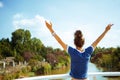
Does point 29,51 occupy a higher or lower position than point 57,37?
higher

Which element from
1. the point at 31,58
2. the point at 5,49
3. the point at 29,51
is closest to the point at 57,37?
the point at 5,49

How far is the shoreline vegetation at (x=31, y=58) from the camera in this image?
26.1 m

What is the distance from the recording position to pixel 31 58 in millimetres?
31406

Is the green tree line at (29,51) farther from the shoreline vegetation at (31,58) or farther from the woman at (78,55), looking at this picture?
the woman at (78,55)

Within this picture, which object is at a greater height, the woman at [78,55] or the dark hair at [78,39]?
the dark hair at [78,39]

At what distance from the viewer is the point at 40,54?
104ft

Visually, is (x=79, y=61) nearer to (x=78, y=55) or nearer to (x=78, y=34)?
(x=78, y=55)

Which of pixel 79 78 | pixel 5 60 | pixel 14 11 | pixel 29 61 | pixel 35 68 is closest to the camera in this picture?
pixel 79 78

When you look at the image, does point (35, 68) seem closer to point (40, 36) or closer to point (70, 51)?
point (40, 36)

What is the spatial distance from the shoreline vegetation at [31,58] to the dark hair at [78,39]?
21.9 meters

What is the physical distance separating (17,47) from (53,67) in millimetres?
5498

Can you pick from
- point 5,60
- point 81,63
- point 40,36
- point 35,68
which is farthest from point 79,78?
point 40,36

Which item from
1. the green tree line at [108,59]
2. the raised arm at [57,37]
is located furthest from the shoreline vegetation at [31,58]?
the raised arm at [57,37]

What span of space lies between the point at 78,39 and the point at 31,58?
2984cm
